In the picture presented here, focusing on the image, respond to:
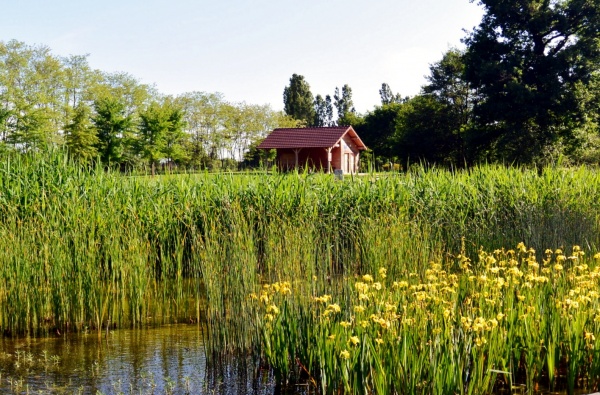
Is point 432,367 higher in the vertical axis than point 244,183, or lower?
lower

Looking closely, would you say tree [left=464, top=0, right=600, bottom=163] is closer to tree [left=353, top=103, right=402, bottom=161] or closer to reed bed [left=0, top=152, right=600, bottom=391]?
reed bed [left=0, top=152, right=600, bottom=391]

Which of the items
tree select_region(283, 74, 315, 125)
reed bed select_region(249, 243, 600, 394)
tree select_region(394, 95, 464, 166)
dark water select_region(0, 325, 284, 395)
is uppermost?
tree select_region(283, 74, 315, 125)

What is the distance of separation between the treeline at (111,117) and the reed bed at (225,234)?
66.3 feet

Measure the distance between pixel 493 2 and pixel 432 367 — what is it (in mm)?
25906

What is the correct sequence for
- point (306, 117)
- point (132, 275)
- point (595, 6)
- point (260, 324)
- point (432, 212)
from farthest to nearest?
point (306, 117), point (595, 6), point (432, 212), point (132, 275), point (260, 324)

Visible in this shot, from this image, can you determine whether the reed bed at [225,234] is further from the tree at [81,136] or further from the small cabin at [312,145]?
the small cabin at [312,145]

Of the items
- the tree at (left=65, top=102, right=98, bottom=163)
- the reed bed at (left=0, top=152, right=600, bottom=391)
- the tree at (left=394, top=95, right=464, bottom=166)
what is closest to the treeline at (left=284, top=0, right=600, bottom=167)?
the tree at (left=394, top=95, right=464, bottom=166)

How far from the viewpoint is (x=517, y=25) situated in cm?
2648

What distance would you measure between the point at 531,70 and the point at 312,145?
49.3 ft

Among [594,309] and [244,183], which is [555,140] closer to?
[244,183]

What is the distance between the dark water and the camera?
4648 mm

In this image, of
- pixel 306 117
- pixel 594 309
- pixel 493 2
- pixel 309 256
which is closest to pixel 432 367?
pixel 594 309

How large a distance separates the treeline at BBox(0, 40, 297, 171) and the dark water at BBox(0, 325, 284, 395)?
23260mm

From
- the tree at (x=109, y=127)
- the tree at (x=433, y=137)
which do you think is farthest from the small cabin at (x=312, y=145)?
the tree at (x=109, y=127)
